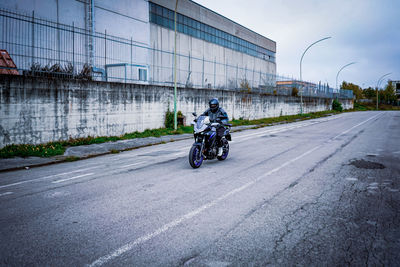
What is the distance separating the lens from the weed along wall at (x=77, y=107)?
1030cm

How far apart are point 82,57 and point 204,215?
11376 mm

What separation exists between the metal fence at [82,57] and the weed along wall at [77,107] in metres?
0.84

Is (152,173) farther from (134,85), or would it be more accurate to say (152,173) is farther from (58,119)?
(134,85)

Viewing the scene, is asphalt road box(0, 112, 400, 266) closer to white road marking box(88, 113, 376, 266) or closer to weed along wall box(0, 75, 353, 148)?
white road marking box(88, 113, 376, 266)

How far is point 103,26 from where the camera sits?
23.5 metres

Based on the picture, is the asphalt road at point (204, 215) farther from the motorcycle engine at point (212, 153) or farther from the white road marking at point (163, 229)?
the motorcycle engine at point (212, 153)

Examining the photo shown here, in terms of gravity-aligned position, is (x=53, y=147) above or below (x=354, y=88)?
below

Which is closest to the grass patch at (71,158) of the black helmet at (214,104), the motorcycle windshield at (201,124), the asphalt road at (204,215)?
the asphalt road at (204,215)

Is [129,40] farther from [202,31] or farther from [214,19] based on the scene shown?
[214,19]

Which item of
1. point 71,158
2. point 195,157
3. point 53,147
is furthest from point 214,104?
point 53,147

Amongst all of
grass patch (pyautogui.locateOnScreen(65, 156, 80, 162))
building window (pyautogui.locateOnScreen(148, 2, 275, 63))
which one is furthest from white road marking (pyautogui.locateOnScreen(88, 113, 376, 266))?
building window (pyautogui.locateOnScreen(148, 2, 275, 63))

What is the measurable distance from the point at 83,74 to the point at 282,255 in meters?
12.6

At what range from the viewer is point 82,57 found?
13.2m

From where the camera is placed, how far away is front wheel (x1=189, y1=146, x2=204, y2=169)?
7.35 m
